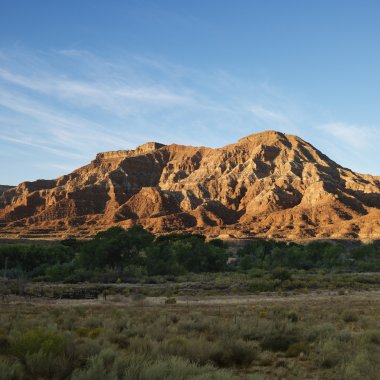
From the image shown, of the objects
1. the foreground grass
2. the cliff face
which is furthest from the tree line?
the cliff face

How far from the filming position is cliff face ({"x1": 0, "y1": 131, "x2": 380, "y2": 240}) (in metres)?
142

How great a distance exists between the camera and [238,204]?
17025 centimetres

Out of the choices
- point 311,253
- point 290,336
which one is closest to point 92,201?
point 311,253

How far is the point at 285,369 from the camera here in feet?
34.5

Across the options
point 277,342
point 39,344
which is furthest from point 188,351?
point 277,342

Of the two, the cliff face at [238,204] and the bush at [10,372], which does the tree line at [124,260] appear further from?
the cliff face at [238,204]

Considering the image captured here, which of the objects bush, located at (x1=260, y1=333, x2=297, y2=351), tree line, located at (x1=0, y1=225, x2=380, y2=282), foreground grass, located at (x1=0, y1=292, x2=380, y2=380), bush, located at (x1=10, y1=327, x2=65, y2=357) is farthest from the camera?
tree line, located at (x1=0, y1=225, x2=380, y2=282)

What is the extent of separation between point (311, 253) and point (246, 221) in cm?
7410

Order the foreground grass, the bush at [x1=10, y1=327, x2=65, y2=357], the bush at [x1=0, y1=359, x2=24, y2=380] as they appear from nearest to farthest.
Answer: the bush at [x1=0, y1=359, x2=24, y2=380]
the foreground grass
the bush at [x1=10, y1=327, x2=65, y2=357]

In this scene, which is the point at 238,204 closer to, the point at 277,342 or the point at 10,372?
the point at 277,342

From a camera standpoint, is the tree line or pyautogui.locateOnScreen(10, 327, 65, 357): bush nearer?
pyautogui.locateOnScreen(10, 327, 65, 357): bush

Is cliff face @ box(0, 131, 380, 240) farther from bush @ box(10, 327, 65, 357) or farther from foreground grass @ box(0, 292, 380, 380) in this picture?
bush @ box(10, 327, 65, 357)

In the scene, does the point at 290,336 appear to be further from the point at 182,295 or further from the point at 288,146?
the point at 288,146

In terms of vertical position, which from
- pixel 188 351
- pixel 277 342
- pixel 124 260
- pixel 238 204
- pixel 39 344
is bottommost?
pixel 124 260
